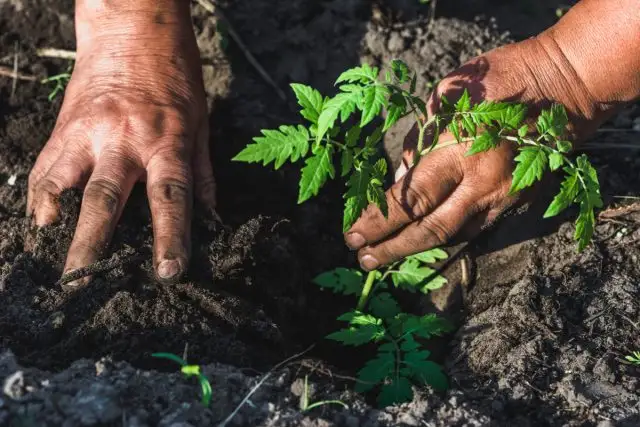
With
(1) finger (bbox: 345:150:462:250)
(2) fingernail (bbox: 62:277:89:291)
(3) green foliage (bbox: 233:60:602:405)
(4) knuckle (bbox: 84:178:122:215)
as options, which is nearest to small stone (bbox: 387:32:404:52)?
(3) green foliage (bbox: 233:60:602:405)

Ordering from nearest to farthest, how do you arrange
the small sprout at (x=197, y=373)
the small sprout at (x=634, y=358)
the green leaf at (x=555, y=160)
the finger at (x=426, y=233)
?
the small sprout at (x=197, y=373) < the green leaf at (x=555, y=160) < the small sprout at (x=634, y=358) < the finger at (x=426, y=233)

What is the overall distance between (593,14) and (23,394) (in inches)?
100

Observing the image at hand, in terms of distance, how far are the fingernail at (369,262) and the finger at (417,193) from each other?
17 cm

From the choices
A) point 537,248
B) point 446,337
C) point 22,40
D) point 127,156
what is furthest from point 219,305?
point 22,40

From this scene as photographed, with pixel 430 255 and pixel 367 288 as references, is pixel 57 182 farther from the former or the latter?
pixel 430 255

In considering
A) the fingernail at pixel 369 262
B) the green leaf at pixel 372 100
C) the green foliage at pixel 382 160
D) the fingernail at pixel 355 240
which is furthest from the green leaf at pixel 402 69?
the fingernail at pixel 369 262

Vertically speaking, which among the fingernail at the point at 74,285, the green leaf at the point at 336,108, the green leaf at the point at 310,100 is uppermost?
the green leaf at the point at 336,108

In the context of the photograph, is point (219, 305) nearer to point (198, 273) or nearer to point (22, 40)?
point (198, 273)

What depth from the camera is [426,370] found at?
2775mm

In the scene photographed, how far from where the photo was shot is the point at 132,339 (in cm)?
263

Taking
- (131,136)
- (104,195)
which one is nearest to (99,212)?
(104,195)

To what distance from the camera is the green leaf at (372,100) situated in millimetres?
2244

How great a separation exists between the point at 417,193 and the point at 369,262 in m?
0.43

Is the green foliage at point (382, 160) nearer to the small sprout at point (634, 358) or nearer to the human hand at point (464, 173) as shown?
the human hand at point (464, 173)
